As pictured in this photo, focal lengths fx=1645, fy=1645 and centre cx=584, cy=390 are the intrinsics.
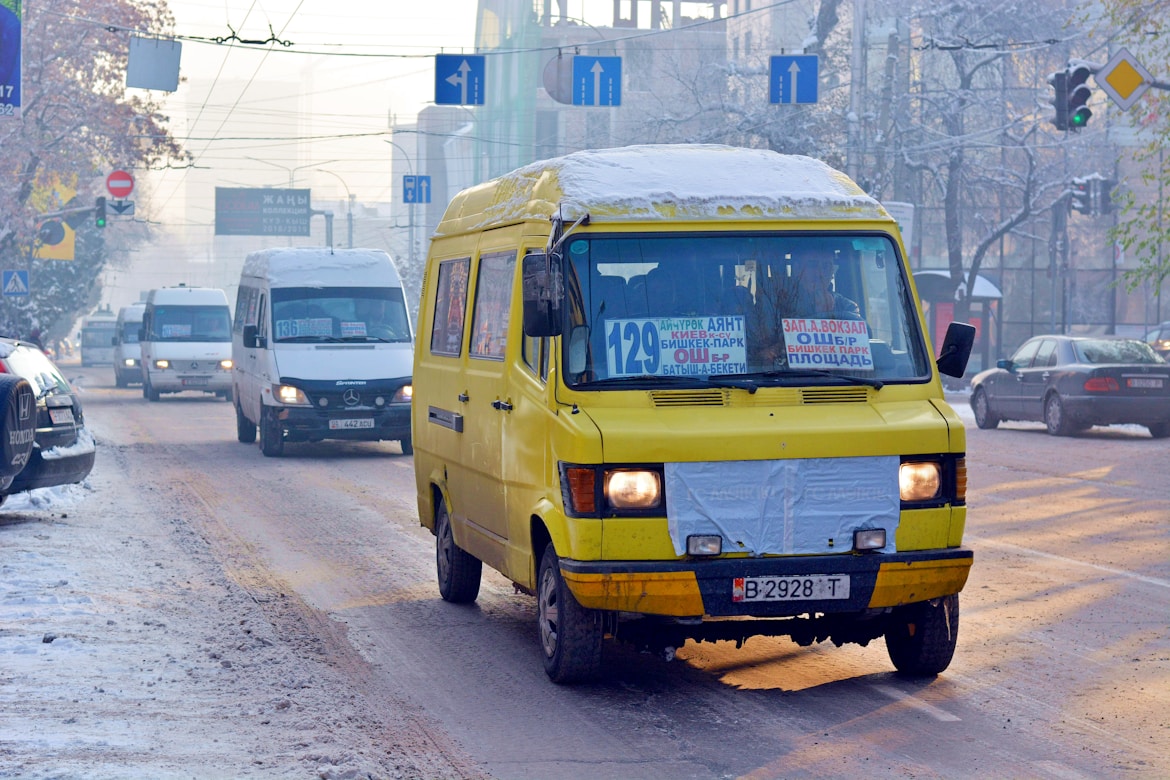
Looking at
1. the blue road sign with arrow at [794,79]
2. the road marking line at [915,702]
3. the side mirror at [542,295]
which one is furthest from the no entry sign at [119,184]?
the road marking line at [915,702]

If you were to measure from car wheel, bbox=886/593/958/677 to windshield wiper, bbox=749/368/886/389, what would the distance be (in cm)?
100

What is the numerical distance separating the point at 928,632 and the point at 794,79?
76.4 ft

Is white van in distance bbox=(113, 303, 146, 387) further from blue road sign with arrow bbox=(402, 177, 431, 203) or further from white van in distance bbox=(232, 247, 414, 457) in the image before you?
white van in distance bbox=(232, 247, 414, 457)

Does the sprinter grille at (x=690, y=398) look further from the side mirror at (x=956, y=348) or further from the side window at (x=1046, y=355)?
the side window at (x=1046, y=355)

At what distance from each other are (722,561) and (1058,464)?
526 inches

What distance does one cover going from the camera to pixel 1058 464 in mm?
19234

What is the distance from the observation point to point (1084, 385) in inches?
919

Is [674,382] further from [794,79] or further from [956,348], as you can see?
[794,79]

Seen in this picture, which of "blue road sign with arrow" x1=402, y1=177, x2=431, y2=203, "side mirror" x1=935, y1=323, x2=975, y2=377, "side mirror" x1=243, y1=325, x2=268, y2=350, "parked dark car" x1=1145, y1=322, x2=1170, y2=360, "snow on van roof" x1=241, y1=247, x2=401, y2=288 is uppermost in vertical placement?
"blue road sign with arrow" x1=402, y1=177, x2=431, y2=203

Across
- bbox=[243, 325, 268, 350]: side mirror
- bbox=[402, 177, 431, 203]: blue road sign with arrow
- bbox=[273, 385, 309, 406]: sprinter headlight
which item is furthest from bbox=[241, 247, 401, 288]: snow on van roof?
bbox=[402, 177, 431, 203]: blue road sign with arrow

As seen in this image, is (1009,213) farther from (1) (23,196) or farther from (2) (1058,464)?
(2) (1058,464)

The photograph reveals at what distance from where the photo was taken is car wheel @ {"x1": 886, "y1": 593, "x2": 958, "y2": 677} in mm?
7309

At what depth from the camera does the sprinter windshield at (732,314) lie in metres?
7.25

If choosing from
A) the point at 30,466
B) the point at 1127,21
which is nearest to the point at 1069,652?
the point at 30,466
